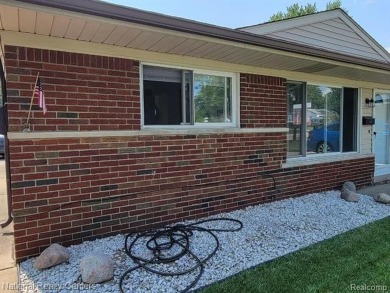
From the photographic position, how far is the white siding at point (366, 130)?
796 centimetres

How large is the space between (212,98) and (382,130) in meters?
6.09

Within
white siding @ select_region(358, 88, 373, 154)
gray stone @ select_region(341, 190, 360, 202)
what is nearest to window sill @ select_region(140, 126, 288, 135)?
gray stone @ select_region(341, 190, 360, 202)

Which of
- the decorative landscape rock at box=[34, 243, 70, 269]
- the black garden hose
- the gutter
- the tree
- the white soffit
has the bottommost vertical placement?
the black garden hose

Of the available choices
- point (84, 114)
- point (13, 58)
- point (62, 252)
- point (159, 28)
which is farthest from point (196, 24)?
point (62, 252)

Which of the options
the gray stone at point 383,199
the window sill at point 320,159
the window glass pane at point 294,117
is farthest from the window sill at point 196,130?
the gray stone at point 383,199

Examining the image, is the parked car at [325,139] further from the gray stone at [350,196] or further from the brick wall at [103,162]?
the brick wall at [103,162]

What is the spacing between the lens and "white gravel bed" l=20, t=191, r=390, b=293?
321 centimetres

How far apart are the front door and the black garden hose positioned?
19.8ft

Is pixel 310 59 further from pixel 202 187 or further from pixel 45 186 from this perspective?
pixel 45 186

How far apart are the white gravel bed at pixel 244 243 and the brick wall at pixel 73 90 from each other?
1521 mm

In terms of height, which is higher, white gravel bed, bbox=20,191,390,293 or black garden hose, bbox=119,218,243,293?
black garden hose, bbox=119,218,243,293

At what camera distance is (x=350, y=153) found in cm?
781

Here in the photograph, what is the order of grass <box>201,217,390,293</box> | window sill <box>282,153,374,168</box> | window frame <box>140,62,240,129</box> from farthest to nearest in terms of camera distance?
window sill <box>282,153,374,168</box>
window frame <box>140,62,240,129</box>
grass <box>201,217,390,293</box>

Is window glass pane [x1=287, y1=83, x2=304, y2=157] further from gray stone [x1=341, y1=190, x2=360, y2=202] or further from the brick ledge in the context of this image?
gray stone [x1=341, y1=190, x2=360, y2=202]
